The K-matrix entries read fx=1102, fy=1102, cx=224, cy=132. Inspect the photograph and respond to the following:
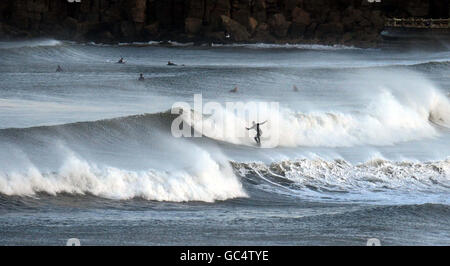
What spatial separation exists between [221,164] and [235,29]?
49050 mm

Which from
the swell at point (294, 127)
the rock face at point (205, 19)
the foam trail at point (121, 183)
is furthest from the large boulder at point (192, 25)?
the foam trail at point (121, 183)

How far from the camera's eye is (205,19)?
6862 centimetres

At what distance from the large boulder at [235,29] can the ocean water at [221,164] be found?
29.4 m

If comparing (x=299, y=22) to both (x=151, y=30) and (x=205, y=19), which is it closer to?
(x=205, y=19)

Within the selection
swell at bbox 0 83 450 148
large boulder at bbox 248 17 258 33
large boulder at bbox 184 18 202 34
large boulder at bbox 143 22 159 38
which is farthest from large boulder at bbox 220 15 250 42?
swell at bbox 0 83 450 148

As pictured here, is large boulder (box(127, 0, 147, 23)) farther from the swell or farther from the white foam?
the white foam

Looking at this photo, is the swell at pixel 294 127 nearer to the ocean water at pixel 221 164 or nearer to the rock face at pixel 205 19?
the ocean water at pixel 221 164

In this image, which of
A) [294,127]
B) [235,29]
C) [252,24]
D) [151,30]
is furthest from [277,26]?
[294,127]

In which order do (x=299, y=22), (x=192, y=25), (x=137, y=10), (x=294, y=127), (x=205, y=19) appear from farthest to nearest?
(x=299, y=22)
(x=137, y=10)
(x=205, y=19)
(x=192, y=25)
(x=294, y=127)

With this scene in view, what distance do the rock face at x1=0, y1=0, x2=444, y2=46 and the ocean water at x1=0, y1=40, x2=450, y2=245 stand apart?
31.6 m

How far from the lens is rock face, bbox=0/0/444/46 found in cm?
6738
